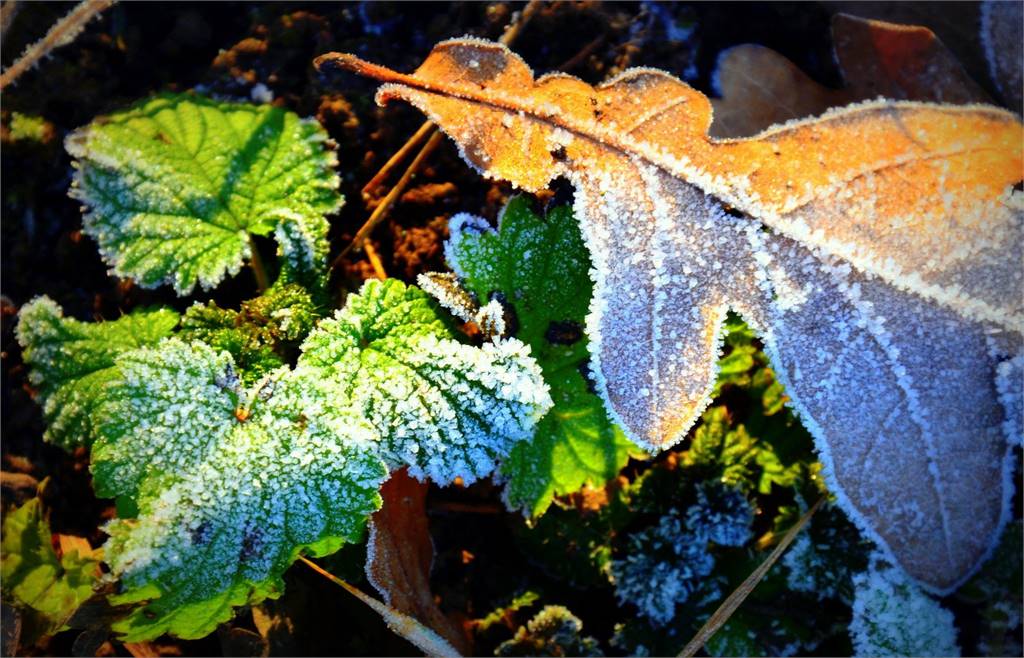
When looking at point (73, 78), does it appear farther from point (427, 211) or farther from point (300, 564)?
point (300, 564)

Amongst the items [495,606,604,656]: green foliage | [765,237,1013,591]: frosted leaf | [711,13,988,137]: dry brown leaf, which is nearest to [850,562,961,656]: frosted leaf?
[765,237,1013,591]: frosted leaf

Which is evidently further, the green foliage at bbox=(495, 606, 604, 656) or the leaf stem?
the leaf stem

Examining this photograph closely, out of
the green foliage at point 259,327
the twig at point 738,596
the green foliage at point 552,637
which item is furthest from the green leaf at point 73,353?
the twig at point 738,596

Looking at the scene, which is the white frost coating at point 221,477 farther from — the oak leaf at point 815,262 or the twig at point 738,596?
the twig at point 738,596

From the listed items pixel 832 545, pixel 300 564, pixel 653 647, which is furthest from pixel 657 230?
pixel 300 564

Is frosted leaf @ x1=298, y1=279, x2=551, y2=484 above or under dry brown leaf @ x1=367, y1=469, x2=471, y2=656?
above

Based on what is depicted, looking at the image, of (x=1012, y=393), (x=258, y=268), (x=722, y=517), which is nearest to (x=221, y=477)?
(x=258, y=268)

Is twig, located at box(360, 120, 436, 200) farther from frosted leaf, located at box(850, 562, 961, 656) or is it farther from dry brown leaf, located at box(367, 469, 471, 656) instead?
frosted leaf, located at box(850, 562, 961, 656)
